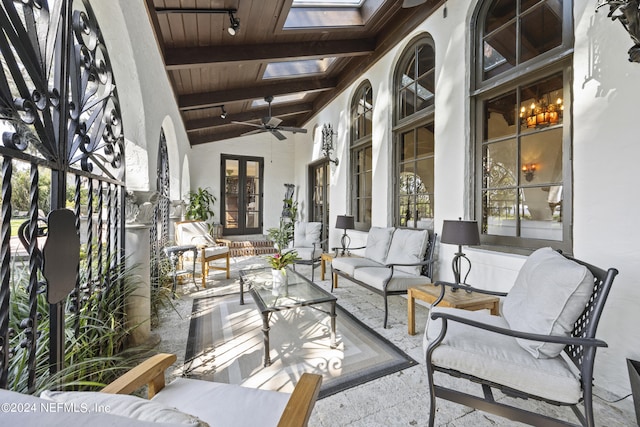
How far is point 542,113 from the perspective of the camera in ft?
7.70

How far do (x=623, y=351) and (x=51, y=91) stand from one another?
11.8 ft

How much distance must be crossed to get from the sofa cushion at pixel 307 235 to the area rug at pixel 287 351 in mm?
2210

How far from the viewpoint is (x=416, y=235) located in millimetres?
3223

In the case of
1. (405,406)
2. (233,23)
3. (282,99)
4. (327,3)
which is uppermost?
(327,3)

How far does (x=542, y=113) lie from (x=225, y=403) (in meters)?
3.09

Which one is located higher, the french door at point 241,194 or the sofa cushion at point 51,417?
the french door at point 241,194

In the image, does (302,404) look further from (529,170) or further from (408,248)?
(529,170)

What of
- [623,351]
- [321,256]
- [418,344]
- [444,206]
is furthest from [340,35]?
[623,351]

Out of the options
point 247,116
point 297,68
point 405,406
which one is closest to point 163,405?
point 405,406

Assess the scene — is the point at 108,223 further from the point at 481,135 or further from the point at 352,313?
the point at 481,135

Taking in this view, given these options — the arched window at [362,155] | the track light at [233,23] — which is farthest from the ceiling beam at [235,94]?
the track light at [233,23]

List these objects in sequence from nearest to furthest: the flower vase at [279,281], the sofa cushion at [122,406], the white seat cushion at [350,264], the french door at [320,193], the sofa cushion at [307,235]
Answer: the sofa cushion at [122,406], the flower vase at [279,281], the white seat cushion at [350,264], the sofa cushion at [307,235], the french door at [320,193]

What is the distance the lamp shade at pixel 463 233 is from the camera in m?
2.35

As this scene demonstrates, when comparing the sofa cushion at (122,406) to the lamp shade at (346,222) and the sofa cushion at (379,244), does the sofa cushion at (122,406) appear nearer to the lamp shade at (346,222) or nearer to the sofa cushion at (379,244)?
the sofa cushion at (379,244)
